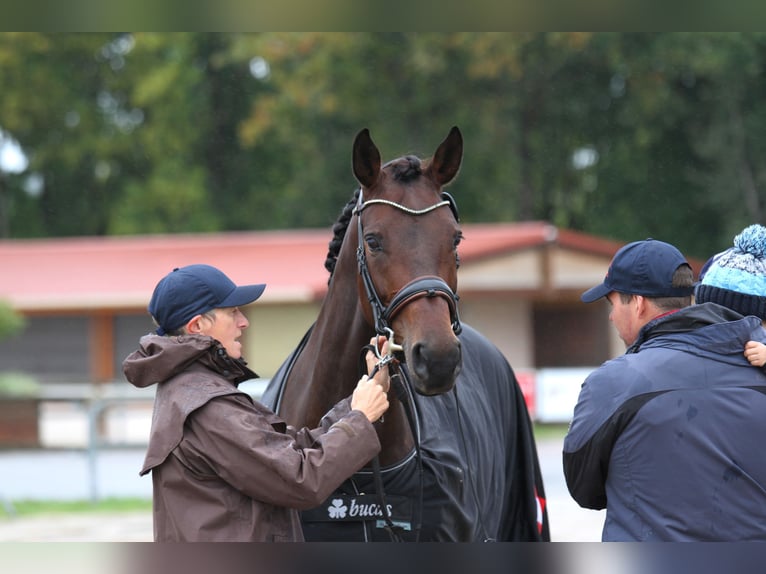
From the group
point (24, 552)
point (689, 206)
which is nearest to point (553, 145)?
point (689, 206)

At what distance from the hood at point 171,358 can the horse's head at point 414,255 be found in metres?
0.49

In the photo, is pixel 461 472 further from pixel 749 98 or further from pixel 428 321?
pixel 749 98

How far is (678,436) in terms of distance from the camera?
2150 mm

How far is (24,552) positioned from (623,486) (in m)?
1.38

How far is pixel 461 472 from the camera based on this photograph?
2965 millimetres

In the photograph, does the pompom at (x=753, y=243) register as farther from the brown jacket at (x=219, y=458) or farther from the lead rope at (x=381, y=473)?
the brown jacket at (x=219, y=458)

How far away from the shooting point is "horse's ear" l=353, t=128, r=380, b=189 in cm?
274

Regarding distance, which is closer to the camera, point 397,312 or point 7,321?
point 397,312

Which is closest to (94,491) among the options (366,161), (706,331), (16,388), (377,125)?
(16,388)

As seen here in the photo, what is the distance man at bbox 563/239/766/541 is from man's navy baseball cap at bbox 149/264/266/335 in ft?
3.21

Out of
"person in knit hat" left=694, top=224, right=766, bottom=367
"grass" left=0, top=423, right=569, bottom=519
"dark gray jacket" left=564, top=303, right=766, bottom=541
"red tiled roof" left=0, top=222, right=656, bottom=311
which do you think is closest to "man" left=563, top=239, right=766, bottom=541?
"dark gray jacket" left=564, top=303, right=766, bottom=541

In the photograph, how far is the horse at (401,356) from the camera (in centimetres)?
251

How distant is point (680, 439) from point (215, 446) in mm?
1102

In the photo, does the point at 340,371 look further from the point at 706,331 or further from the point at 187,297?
the point at 706,331
